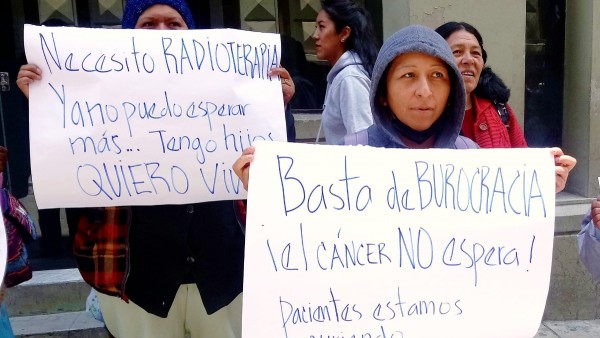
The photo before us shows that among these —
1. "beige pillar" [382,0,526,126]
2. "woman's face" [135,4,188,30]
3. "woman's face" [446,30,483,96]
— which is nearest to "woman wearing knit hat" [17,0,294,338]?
"woman's face" [135,4,188,30]

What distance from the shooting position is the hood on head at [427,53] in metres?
1.67

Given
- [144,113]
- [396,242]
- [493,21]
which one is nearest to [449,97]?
[396,242]

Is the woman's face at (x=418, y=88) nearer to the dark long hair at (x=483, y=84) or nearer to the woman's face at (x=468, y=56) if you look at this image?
the woman's face at (x=468, y=56)

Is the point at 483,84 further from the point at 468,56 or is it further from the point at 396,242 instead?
the point at 396,242

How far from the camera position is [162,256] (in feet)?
6.05

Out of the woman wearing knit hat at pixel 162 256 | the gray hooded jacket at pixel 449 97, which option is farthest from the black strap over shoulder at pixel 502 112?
the woman wearing knit hat at pixel 162 256

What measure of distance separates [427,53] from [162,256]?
105 cm

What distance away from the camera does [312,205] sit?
1.48m

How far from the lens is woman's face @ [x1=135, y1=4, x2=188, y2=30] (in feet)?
6.33

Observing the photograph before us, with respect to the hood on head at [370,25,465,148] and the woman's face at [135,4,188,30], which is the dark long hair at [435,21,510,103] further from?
the woman's face at [135,4,188,30]

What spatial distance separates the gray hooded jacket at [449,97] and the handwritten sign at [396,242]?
0.24 metres

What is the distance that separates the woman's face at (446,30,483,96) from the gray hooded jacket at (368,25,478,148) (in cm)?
66

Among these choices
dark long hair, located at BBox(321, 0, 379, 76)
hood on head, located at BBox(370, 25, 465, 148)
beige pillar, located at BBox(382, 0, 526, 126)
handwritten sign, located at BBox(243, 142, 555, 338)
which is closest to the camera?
handwritten sign, located at BBox(243, 142, 555, 338)

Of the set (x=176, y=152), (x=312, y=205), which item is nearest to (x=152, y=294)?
(x=176, y=152)
